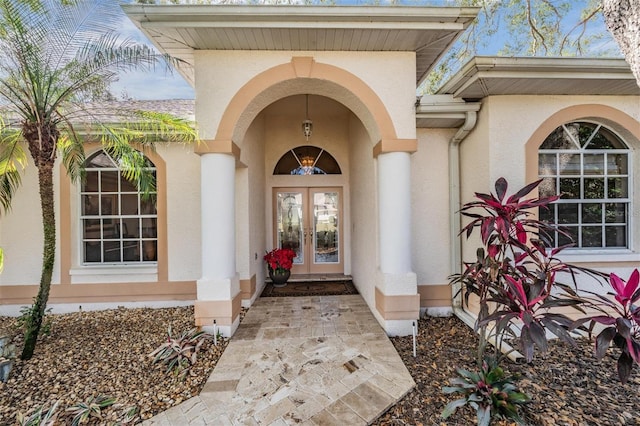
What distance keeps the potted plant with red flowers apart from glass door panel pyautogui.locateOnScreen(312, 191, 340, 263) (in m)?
1.26

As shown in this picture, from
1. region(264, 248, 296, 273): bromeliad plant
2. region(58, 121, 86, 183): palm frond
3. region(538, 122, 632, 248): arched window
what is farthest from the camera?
region(264, 248, 296, 273): bromeliad plant

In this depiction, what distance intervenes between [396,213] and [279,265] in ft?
12.8

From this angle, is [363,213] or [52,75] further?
[363,213]

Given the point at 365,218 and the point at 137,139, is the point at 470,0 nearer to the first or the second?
the point at 365,218

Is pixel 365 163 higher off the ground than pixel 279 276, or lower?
higher

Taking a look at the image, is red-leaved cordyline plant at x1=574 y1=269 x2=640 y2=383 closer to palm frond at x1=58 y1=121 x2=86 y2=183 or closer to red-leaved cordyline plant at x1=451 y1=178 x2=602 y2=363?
red-leaved cordyline plant at x1=451 y1=178 x2=602 y2=363

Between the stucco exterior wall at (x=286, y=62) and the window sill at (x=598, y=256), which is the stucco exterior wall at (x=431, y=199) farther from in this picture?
the window sill at (x=598, y=256)

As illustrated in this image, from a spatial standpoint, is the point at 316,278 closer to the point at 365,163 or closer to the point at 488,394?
the point at 365,163

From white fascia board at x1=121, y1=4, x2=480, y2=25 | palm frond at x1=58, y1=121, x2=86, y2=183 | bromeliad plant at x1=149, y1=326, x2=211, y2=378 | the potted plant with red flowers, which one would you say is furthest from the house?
palm frond at x1=58, y1=121, x2=86, y2=183

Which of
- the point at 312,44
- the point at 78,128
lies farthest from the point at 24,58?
the point at 312,44

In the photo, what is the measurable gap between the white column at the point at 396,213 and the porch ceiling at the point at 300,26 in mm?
1769

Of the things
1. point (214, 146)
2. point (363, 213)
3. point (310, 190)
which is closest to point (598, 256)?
point (363, 213)

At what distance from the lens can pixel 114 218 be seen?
6.29 meters

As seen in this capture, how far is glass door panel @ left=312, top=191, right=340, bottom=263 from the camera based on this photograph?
8.56m
